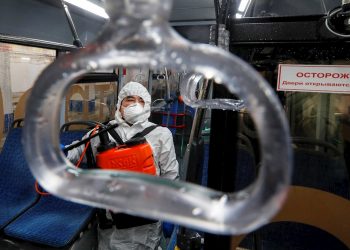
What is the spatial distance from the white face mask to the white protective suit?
0.02 m

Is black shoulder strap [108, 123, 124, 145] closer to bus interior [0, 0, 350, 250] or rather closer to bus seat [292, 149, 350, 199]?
bus interior [0, 0, 350, 250]

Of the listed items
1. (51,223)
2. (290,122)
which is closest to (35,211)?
(51,223)

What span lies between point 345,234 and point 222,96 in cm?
84

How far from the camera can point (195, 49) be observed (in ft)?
0.96

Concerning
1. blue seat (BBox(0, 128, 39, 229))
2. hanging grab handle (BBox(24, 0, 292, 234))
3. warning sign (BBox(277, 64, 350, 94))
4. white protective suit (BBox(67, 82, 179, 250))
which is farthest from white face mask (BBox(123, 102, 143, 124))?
hanging grab handle (BBox(24, 0, 292, 234))

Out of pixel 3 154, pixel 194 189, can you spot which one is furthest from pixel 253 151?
pixel 3 154

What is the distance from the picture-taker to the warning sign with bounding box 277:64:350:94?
44.3 inches

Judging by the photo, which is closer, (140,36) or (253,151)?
(140,36)

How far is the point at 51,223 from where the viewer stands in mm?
2115

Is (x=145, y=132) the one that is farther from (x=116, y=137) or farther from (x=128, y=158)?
(x=128, y=158)

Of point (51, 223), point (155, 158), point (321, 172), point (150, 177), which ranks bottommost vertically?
point (51, 223)

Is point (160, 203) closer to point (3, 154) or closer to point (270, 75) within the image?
point (270, 75)

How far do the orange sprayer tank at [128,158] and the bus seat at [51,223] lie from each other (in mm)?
572

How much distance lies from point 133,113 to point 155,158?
0.39 metres
